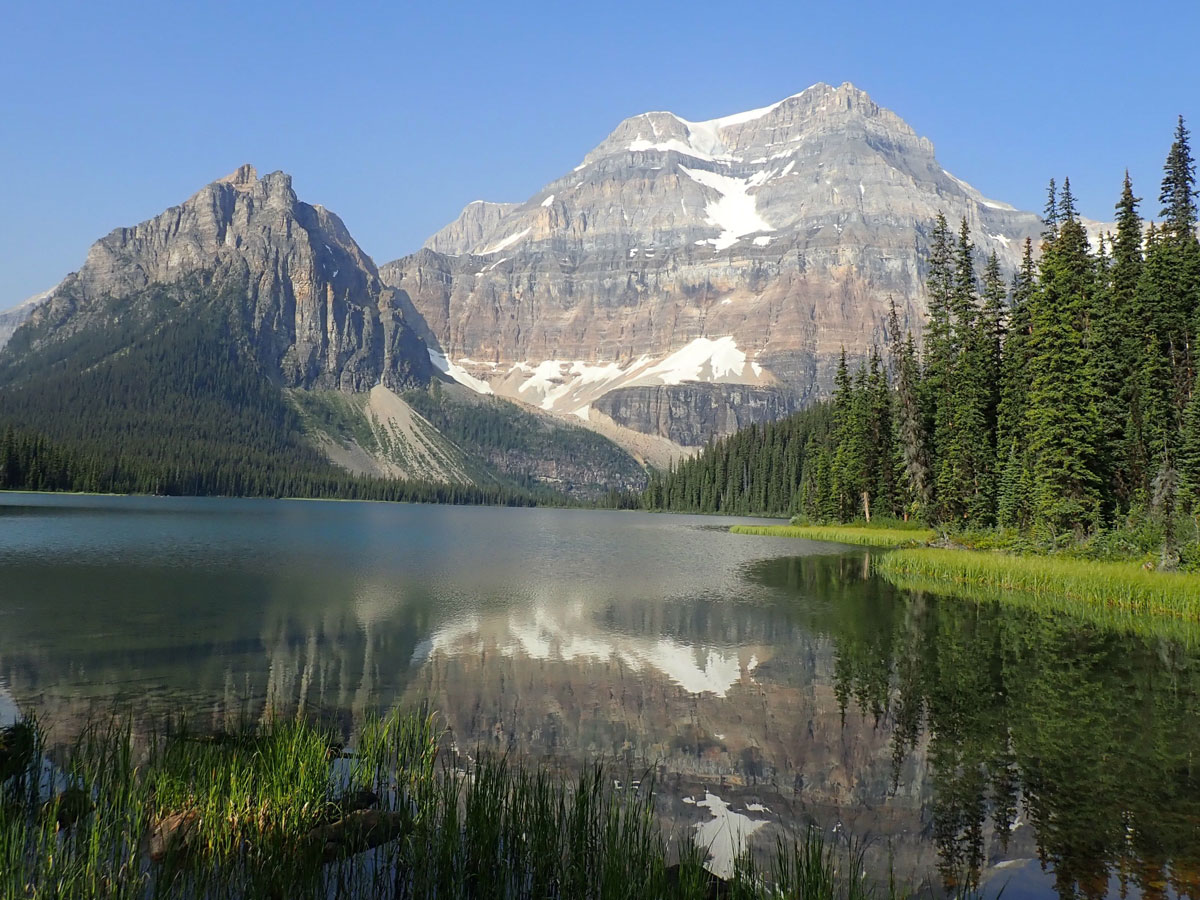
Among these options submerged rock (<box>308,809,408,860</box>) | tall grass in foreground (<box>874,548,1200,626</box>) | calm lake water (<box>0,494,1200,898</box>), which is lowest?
calm lake water (<box>0,494,1200,898</box>)

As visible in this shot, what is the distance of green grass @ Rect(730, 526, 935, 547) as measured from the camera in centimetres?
6981

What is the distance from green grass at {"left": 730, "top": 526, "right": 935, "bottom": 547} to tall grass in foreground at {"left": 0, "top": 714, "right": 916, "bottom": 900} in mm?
56583

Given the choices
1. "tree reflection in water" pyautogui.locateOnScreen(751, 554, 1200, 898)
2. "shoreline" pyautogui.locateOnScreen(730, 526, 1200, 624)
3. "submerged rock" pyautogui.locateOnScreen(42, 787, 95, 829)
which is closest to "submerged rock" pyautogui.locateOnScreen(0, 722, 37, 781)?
"submerged rock" pyautogui.locateOnScreen(42, 787, 95, 829)

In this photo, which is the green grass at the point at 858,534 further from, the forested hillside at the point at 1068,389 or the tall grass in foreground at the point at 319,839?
the tall grass in foreground at the point at 319,839

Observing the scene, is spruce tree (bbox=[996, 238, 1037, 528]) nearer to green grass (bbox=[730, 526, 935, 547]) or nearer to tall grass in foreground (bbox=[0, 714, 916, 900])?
green grass (bbox=[730, 526, 935, 547])

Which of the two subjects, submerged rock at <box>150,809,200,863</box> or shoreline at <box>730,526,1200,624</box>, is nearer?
submerged rock at <box>150,809,200,863</box>

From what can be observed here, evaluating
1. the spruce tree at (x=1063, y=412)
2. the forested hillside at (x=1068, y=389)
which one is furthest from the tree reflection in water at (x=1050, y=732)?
the spruce tree at (x=1063, y=412)

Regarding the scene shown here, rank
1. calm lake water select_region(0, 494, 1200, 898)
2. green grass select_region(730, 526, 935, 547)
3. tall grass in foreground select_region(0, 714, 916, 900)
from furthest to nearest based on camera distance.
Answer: green grass select_region(730, 526, 935, 547) → calm lake water select_region(0, 494, 1200, 898) → tall grass in foreground select_region(0, 714, 916, 900)

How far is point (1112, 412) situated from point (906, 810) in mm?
50301

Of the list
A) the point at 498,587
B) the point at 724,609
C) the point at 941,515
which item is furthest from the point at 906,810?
the point at 941,515

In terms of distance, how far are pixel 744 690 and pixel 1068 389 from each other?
38425mm

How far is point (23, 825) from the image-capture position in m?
8.70

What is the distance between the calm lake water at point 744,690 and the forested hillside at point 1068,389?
15990mm

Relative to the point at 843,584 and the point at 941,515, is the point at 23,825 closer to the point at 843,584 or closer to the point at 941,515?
the point at 843,584
